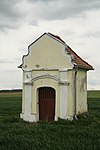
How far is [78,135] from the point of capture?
41.4 feet

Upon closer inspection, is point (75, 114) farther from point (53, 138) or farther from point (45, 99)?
point (53, 138)

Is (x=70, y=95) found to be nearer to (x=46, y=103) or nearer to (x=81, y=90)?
(x=46, y=103)

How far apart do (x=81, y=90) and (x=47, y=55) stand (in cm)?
296

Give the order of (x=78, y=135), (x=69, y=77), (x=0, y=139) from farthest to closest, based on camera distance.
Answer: (x=69, y=77), (x=78, y=135), (x=0, y=139)

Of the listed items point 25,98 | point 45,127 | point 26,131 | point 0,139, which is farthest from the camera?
point 25,98

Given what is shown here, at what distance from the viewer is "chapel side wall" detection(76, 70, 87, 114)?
62.0ft

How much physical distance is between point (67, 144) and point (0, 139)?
7.85ft

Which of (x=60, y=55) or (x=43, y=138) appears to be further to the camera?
(x=60, y=55)

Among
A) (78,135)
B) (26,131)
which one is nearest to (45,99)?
(26,131)

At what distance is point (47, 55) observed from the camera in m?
18.3

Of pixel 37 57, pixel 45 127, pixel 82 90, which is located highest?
pixel 37 57

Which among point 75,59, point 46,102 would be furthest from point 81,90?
point 46,102

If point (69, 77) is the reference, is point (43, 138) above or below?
below

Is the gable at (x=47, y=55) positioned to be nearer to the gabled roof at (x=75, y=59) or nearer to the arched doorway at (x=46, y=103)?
the gabled roof at (x=75, y=59)
